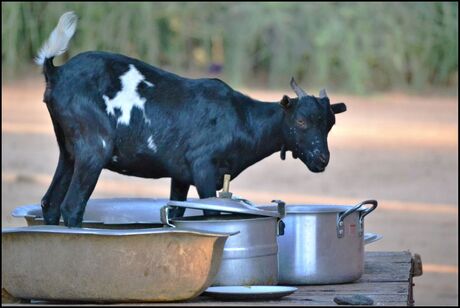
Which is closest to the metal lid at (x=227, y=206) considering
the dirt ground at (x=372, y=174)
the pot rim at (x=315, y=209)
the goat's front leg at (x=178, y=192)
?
the pot rim at (x=315, y=209)

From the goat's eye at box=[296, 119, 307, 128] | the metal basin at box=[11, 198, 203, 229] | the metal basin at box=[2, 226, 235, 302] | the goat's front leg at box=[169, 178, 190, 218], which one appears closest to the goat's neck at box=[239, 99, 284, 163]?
the goat's eye at box=[296, 119, 307, 128]

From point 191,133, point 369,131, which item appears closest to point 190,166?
point 191,133

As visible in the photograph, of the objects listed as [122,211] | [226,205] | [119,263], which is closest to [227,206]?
[226,205]

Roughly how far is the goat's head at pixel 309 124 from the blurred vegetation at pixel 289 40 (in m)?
11.4

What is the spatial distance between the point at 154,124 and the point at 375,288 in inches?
43.1

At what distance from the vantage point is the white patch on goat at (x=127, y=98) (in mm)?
5551

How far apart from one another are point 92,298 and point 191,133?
1027mm

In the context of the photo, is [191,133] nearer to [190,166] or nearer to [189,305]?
[190,166]

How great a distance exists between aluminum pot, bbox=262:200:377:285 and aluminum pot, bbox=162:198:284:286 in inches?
13.5

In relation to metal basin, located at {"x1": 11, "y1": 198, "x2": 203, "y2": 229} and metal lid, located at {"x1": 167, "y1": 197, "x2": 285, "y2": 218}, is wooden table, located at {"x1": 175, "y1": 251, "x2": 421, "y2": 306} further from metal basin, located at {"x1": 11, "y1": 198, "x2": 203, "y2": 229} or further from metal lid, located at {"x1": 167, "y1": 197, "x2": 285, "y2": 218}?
metal basin, located at {"x1": 11, "y1": 198, "x2": 203, "y2": 229}

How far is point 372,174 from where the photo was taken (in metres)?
13.6

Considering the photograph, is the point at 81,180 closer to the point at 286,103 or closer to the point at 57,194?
the point at 57,194

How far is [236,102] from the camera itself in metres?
5.74

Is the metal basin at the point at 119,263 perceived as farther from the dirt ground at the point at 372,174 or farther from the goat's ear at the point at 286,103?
the dirt ground at the point at 372,174
